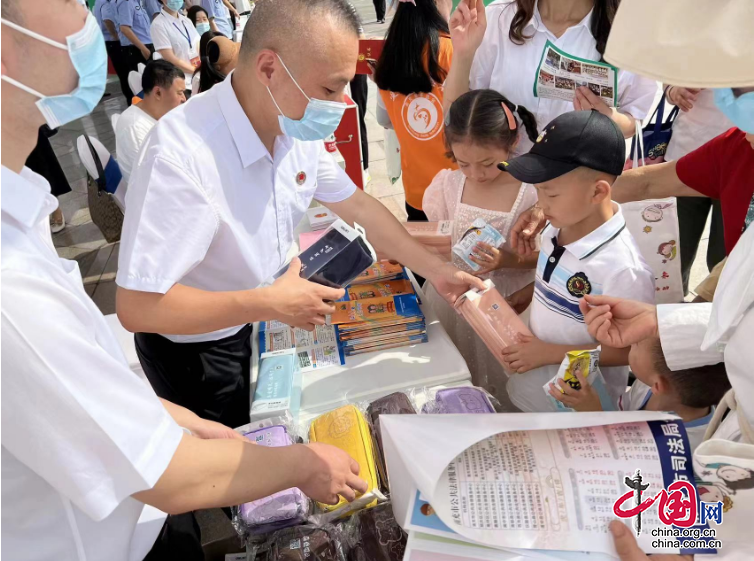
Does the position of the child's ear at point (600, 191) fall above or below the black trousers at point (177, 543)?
above

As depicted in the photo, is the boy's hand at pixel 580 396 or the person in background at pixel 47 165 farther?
the person in background at pixel 47 165

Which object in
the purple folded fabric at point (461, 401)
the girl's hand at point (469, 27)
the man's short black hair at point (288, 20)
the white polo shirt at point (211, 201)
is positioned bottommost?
the purple folded fabric at point (461, 401)

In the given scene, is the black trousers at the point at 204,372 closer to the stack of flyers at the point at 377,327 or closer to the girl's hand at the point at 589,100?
the stack of flyers at the point at 377,327

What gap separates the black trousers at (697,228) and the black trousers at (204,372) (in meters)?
2.26

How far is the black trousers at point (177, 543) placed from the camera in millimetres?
1235

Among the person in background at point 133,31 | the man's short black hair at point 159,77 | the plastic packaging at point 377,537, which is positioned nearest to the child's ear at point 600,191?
the plastic packaging at point 377,537

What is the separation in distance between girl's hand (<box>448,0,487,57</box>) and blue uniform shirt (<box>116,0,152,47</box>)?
6254 millimetres

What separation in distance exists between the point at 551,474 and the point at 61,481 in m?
0.86

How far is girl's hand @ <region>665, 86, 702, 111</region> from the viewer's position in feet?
7.97

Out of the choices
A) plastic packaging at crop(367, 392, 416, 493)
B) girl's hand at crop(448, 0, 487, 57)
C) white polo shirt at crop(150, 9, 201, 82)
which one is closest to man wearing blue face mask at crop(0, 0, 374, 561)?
plastic packaging at crop(367, 392, 416, 493)

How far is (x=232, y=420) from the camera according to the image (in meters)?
1.96

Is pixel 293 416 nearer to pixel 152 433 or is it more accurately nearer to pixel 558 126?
pixel 152 433

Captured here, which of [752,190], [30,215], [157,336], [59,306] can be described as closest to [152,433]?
[59,306]

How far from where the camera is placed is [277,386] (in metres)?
1.69
